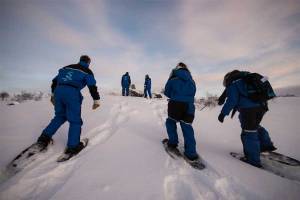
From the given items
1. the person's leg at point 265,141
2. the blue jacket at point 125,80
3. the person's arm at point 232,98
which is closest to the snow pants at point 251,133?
the person's arm at point 232,98

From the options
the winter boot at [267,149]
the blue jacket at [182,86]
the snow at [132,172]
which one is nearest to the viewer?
the snow at [132,172]

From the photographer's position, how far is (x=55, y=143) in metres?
3.45

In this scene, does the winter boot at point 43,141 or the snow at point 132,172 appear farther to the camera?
the winter boot at point 43,141

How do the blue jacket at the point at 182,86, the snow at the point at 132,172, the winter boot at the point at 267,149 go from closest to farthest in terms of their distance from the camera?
the snow at the point at 132,172 → the blue jacket at the point at 182,86 → the winter boot at the point at 267,149

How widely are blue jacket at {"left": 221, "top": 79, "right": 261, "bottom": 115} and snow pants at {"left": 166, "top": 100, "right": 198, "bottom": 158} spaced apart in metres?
0.69

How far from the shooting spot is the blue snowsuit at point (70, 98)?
3.14 meters

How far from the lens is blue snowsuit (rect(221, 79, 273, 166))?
10.2 feet

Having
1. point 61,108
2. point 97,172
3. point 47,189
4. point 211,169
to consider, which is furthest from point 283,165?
point 61,108

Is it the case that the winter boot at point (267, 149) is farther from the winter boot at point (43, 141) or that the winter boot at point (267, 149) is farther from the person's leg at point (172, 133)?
the winter boot at point (43, 141)

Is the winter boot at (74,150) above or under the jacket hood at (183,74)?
under

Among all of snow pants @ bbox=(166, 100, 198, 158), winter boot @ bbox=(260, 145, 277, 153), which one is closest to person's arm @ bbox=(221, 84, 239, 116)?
snow pants @ bbox=(166, 100, 198, 158)

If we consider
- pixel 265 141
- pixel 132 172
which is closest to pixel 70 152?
pixel 132 172

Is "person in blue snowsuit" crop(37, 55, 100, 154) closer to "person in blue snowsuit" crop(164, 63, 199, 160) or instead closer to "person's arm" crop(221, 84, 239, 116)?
"person in blue snowsuit" crop(164, 63, 199, 160)

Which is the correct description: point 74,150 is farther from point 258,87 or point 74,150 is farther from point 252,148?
point 258,87
